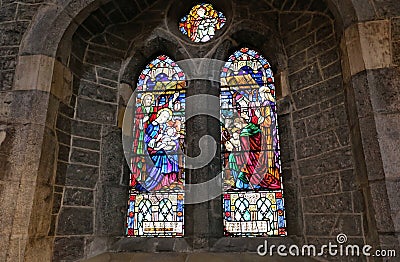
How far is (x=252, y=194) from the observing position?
305cm

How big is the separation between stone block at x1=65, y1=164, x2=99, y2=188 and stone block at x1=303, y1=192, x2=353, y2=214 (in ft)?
6.70

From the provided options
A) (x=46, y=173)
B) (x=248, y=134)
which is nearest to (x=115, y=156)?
(x=46, y=173)

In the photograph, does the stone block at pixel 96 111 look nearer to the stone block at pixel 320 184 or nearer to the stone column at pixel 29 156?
the stone column at pixel 29 156

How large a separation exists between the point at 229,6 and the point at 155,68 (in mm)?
1141

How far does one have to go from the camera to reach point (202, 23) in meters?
3.79

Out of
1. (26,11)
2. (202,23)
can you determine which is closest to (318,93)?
(202,23)

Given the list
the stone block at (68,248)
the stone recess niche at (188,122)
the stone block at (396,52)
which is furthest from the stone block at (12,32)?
the stone block at (396,52)

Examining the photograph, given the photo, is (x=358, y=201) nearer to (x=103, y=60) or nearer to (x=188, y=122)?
(x=188, y=122)

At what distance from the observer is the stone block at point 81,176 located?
298cm

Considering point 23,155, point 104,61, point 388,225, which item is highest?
point 104,61

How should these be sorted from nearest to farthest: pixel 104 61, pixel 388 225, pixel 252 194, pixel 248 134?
pixel 388 225
pixel 252 194
pixel 248 134
pixel 104 61

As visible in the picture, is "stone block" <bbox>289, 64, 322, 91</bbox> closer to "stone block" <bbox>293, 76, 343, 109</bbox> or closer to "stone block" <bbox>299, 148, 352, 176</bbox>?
"stone block" <bbox>293, 76, 343, 109</bbox>

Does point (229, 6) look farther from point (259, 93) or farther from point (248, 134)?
point (248, 134)

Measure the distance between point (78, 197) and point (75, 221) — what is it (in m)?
0.22
